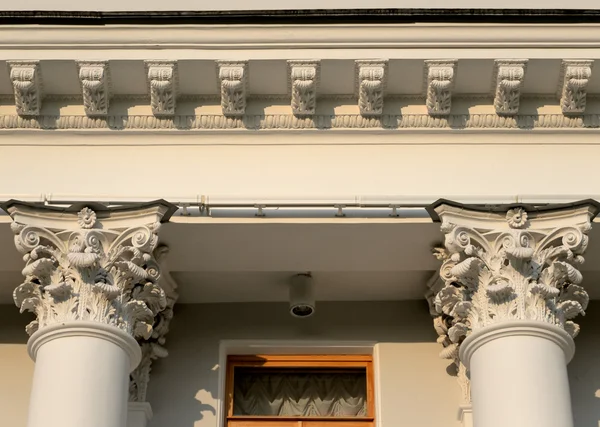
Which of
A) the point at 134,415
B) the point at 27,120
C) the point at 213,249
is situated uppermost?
the point at 27,120

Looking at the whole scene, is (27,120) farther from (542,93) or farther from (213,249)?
(542,93)

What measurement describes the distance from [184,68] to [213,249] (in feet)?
6.61

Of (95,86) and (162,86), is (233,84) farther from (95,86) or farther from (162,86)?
(95,86)

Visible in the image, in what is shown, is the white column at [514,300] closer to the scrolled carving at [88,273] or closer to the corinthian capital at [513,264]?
the corinthian capital at [513,264]

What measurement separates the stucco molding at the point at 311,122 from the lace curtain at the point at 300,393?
9.31 ft

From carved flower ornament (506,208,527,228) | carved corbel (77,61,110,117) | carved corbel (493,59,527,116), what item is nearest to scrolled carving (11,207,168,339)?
carved corbel (77,61,110,117)

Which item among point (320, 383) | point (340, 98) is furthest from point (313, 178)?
point (320, 383)

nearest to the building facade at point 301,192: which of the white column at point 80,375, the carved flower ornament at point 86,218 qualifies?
the carved flower ornament at point 86,218

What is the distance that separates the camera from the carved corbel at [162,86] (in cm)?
1590

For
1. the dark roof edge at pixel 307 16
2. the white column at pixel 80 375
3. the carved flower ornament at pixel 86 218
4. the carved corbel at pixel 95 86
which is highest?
the dark roof edge at pixel 307 16

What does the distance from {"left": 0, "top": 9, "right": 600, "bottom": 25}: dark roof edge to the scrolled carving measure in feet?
7.68

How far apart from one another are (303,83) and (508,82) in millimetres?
2241

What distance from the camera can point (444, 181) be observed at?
16.0 meters

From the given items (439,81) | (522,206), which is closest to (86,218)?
(439,81)
